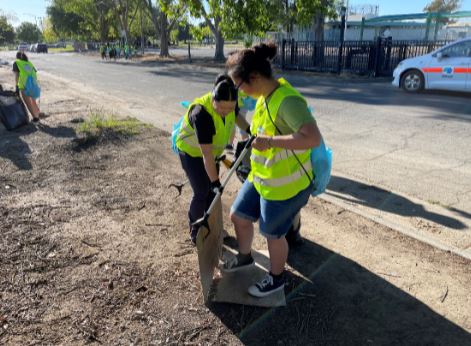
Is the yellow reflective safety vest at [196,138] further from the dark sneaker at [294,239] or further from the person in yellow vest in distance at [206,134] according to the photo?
the dark sneaker at [294,239]

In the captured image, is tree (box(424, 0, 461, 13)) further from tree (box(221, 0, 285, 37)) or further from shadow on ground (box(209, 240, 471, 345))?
shadow on ground (box(209, 240, 471, 345))

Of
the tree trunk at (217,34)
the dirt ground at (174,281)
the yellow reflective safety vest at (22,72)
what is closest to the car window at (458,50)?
the dirt ground at (174,281)

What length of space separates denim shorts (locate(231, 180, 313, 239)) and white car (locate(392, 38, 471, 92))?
10.7m

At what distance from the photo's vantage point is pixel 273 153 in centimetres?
237

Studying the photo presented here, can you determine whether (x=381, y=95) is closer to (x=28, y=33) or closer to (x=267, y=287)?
(x=267, y=287)

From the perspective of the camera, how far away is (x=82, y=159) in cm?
609

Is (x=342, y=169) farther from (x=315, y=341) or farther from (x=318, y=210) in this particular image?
(x=315, y=341)

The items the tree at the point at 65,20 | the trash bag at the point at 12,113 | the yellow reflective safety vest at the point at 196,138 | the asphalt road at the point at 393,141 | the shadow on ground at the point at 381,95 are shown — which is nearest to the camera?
the yellow reflective safety vest at the point at 196,138

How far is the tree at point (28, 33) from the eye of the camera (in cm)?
11069

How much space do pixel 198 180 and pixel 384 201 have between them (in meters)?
2.27

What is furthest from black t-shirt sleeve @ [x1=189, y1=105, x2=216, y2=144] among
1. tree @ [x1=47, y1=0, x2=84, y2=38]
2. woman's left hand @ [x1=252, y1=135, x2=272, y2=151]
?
tree @ [x1=47, y1=0, x2=84, y2=38]

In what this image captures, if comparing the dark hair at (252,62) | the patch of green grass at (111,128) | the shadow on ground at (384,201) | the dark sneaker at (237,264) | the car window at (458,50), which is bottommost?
the shadow on ground at (384,201)

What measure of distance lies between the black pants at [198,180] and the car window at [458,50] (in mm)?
10658

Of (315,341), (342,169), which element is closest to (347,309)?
(315,341)
